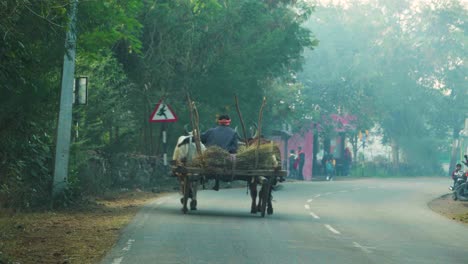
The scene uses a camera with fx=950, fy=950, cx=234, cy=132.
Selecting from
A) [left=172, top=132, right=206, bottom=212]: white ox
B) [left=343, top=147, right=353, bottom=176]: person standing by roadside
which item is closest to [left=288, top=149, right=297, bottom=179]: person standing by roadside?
[left=343, top=147, right=353, bottom=176]: person standing by roadside

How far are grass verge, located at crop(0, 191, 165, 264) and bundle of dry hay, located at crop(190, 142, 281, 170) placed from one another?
2002 millimetres

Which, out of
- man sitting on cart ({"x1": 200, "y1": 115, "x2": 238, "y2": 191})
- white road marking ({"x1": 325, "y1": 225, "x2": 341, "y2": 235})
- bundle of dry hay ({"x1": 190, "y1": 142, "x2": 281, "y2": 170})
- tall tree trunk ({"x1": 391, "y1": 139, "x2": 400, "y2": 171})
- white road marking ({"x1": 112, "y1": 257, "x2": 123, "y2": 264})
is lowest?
white road marking ({"x1": 112, "y1": 257, "x2": 123, "y2": 264})

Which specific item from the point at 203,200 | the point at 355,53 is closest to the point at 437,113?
the point at 355,53

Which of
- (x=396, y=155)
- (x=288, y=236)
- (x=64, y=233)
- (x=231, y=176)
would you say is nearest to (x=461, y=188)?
(x=231, y=176)

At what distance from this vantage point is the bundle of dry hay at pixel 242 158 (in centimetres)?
2006

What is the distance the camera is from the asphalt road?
1338 centimetres

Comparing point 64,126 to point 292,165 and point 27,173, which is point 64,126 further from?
point 292,165

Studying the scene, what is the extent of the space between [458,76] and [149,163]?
51.1 metres

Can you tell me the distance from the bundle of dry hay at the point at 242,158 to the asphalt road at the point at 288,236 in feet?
3.71

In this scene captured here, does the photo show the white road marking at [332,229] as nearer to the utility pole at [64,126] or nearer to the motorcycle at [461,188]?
the utility pole at [64,126]

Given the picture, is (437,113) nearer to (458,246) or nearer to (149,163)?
(149,163)

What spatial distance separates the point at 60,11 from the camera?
1407 cm

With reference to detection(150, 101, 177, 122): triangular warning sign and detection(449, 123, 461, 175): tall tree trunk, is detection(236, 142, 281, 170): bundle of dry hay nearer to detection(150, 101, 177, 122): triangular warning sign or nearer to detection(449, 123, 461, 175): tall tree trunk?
detection(150, 101, 177, 122): triangular warning sign

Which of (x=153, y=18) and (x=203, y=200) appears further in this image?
(x=153, y=18)
